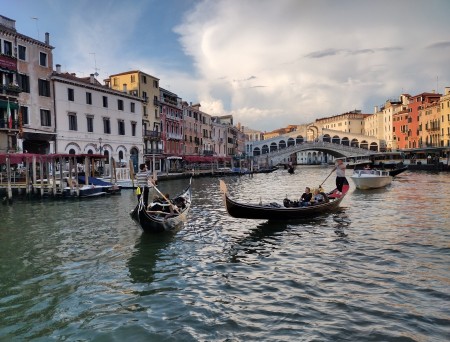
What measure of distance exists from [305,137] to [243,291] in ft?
279

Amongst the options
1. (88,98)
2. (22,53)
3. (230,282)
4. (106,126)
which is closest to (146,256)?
(230,282)

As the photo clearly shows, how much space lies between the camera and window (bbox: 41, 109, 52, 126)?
26594mm

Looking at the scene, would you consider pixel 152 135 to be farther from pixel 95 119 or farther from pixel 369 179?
pixel 369 179

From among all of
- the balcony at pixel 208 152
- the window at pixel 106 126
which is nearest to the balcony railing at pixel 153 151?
the window at pixel 106 126

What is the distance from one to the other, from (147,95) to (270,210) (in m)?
32.5

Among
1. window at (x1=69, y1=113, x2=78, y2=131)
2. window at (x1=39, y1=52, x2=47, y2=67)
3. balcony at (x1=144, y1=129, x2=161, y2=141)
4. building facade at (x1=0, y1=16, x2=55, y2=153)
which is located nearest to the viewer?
building facade at (x1=0, y1=16, x2=55, y2=153)

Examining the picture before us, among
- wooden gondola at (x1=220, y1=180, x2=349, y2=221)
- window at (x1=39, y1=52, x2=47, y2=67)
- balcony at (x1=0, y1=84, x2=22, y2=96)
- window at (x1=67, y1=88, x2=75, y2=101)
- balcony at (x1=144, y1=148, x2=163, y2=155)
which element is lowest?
wooden gondola at (x1=220, y1=180, x2=349, y2=221)

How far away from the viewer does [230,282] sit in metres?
6.35

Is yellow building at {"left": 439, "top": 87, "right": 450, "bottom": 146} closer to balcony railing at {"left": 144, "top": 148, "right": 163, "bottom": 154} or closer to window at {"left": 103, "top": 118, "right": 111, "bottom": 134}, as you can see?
balcony railing at {"left": 144, "top": 148, "right": 163, "bottom": 154}

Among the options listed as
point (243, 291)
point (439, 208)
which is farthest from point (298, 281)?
point (439, 208)

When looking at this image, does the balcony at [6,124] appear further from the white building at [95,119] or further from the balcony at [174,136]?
the balcony at [174,136]

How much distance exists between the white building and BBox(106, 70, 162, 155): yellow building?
200cm

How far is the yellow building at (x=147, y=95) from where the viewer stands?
38812 millimetres

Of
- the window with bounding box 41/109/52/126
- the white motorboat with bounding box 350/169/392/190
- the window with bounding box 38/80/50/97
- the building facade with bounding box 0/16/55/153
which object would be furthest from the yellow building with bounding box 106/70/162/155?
the white motorboat with bounding box 350/169/392/190
